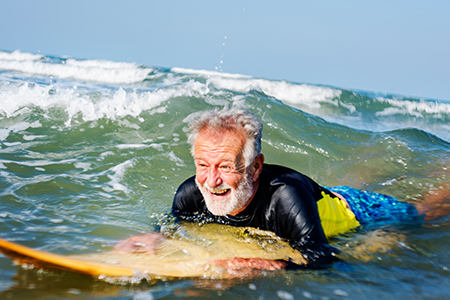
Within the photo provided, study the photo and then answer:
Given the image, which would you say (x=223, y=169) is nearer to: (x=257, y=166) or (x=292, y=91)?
(x=257, y=166)

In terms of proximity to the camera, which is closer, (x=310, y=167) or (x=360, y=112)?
(x=310, y=167)

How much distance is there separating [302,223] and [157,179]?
330 centimetres

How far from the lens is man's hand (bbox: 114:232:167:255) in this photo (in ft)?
11.7

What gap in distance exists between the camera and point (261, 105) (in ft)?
34.1

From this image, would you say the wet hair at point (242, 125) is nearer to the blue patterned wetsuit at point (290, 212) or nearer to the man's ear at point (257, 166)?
the man's ear at point (257, 166)

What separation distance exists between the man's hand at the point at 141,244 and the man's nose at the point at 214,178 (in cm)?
73

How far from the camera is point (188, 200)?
4.07 metres

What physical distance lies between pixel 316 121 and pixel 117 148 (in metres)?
5.04

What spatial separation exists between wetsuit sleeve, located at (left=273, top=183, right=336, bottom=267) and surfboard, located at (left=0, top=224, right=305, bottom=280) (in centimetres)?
9

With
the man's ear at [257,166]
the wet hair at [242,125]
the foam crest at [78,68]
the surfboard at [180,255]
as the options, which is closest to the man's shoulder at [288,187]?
the man's ear at [257,166]

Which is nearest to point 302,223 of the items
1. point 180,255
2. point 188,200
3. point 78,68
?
point 180,255

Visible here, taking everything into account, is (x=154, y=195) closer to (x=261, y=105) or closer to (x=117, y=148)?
(x=117, y=148)

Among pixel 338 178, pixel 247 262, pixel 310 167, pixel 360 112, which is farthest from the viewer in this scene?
pixel 360 112

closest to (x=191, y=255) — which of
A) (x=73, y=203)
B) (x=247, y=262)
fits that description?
(x=247, y=262)
